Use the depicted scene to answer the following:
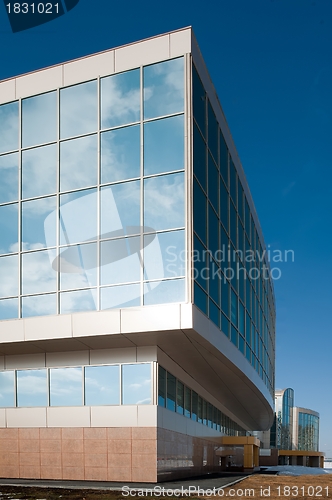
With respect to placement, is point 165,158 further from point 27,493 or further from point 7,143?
point 27,493

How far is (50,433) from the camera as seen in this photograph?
2259 centimetres

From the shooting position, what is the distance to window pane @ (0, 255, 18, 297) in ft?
76.1

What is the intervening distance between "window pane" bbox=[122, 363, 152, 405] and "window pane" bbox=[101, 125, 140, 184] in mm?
7517

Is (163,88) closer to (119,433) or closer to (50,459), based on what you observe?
(119,433)

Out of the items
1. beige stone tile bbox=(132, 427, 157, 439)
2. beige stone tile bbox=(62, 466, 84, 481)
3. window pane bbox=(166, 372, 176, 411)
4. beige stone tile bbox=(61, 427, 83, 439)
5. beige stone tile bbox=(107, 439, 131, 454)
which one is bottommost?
beige stone tile bbox=(62, 466, 84, 481)

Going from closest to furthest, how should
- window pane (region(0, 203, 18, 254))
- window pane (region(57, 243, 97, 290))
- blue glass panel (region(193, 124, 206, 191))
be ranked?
window pane (region(57, 243, 97, 290)), blue glass panel (region(193, 124, 206, 191)), window pane (region(0, 203, 18, 254))

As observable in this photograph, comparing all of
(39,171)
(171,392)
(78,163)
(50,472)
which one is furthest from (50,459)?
(78,163)

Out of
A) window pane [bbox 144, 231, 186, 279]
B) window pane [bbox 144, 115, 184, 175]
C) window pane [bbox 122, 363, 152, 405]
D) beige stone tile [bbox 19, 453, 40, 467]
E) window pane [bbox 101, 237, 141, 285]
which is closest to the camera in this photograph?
window pane [bbox 144, 231, 186, 279]

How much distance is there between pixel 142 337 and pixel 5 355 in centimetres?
706

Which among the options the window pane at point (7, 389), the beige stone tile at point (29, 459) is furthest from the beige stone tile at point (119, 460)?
the window pane at point (7, 389)

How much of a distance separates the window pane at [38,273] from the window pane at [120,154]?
3978 millimetres

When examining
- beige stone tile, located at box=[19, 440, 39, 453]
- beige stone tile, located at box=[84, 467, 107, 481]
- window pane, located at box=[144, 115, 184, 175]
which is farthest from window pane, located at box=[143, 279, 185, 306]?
beige stone tile, located at box=[19, 440, 39, 453]

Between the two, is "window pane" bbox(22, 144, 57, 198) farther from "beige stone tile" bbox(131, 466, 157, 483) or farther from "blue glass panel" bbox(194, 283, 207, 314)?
"beige stone tile" bbox(131, 466, 157, 483)

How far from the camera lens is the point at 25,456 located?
22.9 m
